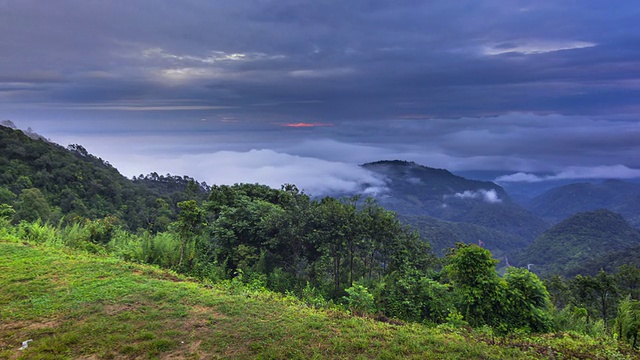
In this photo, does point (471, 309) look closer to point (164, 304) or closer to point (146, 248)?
point (164, 304)

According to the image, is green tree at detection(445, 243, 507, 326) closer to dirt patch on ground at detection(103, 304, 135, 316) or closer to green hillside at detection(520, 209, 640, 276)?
dirt patch on ground at detection(103, 304, 135, 316)

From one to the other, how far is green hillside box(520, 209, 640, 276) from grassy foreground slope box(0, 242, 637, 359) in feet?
374

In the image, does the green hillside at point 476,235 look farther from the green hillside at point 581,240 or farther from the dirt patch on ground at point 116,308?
the dirt patch on ground at point 116,308

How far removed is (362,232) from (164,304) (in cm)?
741

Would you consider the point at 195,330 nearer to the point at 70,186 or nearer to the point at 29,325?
the point at 29,325

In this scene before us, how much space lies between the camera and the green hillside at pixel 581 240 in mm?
105438

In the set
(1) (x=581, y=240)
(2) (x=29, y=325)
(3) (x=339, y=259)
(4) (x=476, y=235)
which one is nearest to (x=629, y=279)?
(3) (x=339, y=259)

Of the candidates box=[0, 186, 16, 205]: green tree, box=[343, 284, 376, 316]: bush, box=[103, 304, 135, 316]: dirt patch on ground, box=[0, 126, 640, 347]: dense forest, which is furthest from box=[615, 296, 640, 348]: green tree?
box=[0, 186, 16, 205]: green tree

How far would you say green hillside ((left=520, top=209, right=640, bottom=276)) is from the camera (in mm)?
105438

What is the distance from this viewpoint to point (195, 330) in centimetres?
575

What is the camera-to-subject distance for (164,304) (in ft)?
21.7

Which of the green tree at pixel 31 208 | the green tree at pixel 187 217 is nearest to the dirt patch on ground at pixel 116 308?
the green tree at pixel 187 217

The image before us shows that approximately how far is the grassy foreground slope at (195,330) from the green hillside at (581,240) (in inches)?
4483

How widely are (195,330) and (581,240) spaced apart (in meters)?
146
